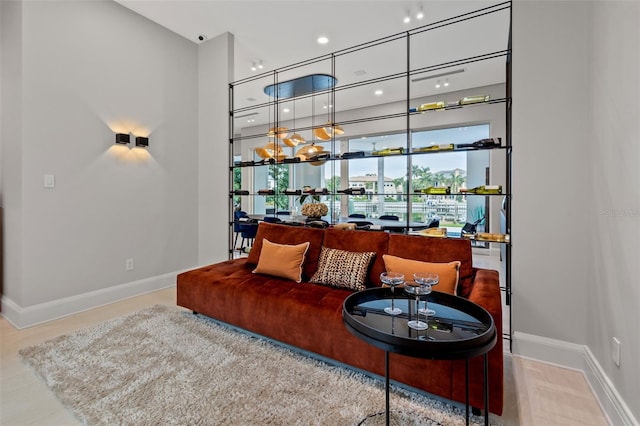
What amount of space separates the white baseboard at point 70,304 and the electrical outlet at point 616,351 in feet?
14.0

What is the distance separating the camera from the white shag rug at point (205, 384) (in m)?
1.63

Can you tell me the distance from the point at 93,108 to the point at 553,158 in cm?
430

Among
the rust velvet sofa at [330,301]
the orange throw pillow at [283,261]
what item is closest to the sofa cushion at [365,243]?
the rust velvet sofa at [330,301]

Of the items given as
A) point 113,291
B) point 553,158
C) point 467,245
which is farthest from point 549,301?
point 113,291

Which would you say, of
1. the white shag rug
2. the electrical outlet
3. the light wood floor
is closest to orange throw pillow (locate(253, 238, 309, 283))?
the white shag rug

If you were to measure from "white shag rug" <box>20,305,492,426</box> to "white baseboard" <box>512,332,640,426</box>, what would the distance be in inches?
28.0

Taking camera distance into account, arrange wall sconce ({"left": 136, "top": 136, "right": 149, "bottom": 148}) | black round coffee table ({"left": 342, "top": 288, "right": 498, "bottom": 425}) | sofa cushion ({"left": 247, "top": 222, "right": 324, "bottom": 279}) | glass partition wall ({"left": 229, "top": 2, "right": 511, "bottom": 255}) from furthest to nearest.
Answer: glass partition wall ({"left": 229, "top": 2, "right": 511, "bottom": 255}) < wall sconce ({"left": 136, "top": 136, "right": 149, "bottom": 148}) < sofa cushion ({"left": 247, "top": 222, "right": 324, "bottom": 279}) < black round coffee table ({"left": 342, "top": 288, "right": 498, "bottom": 425})

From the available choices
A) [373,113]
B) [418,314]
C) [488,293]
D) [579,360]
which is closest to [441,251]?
[488,293]

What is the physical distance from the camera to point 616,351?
5.35 ft

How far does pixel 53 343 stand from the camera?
95.2 inches

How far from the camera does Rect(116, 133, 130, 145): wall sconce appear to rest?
11.0 ft

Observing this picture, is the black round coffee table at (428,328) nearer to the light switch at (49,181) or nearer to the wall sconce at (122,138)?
the light switch at (49,181)

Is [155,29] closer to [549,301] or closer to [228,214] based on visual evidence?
[228,214]

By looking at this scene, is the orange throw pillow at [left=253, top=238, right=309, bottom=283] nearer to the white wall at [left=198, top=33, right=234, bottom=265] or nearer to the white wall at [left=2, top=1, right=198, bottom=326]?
the white wall at [left=198, top=33, right=234, bottom=265]
